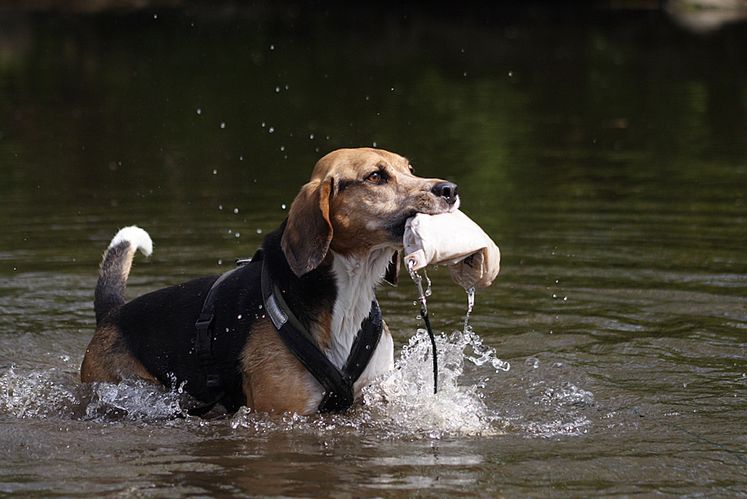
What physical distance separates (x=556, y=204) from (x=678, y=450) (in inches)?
270

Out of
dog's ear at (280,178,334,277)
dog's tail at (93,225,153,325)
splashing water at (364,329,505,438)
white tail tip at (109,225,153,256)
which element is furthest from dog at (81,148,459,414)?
white tail tip at (109,225,153,256)

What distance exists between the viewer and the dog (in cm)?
645

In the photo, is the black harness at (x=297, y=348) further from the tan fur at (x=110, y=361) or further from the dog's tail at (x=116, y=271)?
the dog's tail at (x=116, y=271)

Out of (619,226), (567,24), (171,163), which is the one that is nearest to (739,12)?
(567,24)

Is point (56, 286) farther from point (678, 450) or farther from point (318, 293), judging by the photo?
point (678, 450)

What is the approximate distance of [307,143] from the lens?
59.6 ft

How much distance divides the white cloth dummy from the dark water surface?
0.93 metres

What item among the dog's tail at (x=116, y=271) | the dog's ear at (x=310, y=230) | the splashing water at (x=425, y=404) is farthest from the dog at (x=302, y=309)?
the dog's tail at (x=116, y=271)

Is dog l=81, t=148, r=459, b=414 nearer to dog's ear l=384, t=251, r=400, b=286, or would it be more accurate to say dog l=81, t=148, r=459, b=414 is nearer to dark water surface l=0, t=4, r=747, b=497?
dog's ear l=384, t=251, r=400, b=286

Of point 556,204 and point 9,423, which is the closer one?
point 9,423

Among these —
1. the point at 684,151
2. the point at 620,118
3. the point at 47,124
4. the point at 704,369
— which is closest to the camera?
the point at 704,369

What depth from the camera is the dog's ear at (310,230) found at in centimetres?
637

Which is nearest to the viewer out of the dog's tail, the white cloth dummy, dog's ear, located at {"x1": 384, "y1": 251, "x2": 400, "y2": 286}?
the white cloth dummy

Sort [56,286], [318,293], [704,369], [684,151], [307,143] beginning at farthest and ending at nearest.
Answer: [307,143]
[684,151]
[56,286]
[704,369]
[318,293]
